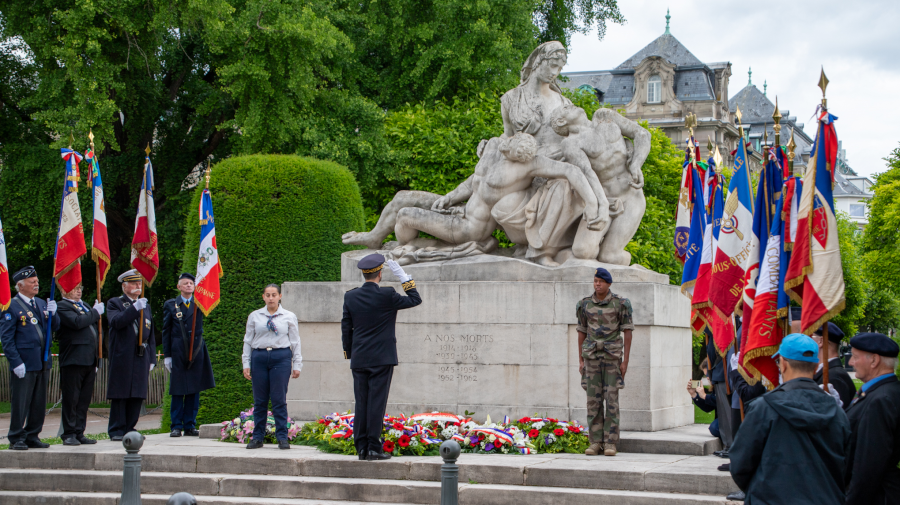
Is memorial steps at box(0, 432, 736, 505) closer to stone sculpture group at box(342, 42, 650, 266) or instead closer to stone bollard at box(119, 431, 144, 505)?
stone bollard at box(119, 431, 144, 505)

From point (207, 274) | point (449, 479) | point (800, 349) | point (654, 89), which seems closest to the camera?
point (800, 349)

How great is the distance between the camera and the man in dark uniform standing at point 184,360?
1027cm

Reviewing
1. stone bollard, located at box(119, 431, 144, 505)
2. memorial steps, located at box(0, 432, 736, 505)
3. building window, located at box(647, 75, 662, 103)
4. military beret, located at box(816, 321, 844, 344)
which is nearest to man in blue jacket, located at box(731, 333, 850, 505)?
military beret, located at box(816, 321, 844, 344)

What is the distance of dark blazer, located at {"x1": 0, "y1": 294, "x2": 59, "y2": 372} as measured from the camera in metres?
8.75

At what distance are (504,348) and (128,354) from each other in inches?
167

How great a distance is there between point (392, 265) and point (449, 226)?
10.3 ft

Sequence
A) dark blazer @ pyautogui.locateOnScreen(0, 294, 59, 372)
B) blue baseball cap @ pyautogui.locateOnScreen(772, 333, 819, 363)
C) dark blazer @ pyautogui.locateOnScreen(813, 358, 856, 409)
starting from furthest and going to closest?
dark blazer @ pyautogui.locateOnScreen(0, 294, 59, 372)
dark blazer @ pyautogui.locateOnScreen(813, 358, 856, 409)
blue baseball cap @ pyautogui.locateOnScreen(772, 333, 819, 363)

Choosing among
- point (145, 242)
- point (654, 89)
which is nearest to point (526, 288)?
point (145, 242)

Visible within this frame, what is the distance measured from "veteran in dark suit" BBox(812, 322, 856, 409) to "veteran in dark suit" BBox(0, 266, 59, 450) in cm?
734

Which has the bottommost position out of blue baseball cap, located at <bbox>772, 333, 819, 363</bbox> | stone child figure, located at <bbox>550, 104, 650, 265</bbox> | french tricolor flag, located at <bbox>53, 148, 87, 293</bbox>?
blue baseball cap, located at <bbox>772, 333, 819, 363</bbox>

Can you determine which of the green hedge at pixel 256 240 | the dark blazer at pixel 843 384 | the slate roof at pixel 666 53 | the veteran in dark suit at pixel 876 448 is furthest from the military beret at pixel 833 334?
the slate roof at pixel 666 53

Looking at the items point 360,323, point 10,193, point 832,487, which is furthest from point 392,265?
point 10,193

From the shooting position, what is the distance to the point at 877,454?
4.17m

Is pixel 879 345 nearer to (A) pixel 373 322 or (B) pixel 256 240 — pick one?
(A) pixel 373 322
